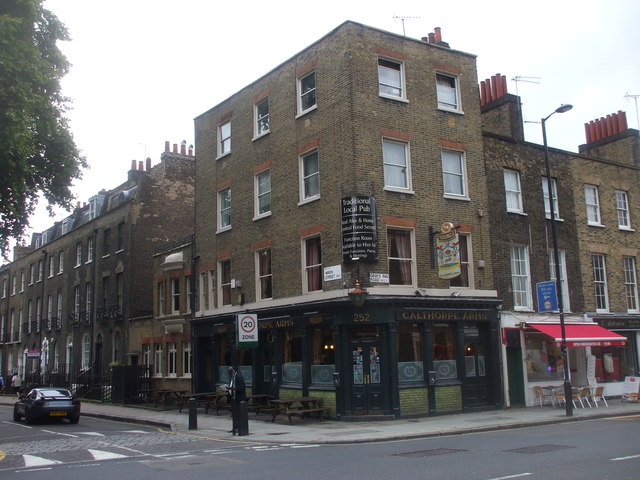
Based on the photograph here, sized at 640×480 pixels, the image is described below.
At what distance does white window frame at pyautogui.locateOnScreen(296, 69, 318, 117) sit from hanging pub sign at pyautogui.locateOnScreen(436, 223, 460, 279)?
6317 mm

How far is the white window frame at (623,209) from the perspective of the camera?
28.4 metres

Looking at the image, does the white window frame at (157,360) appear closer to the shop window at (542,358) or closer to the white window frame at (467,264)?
the white window frame at (467,264)

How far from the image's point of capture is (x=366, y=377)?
65.3 feet

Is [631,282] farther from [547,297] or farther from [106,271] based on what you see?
[106,271]

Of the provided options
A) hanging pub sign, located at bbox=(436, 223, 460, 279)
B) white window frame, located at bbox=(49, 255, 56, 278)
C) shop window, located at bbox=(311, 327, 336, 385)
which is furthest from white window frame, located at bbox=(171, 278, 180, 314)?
white window frame, located at bbox=(49, 255, 56, 278)

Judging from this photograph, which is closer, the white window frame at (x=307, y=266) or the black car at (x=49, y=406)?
the white window frame at (x=307, y=266)

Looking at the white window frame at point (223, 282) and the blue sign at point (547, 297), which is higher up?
the white window frame at point (223, 282)

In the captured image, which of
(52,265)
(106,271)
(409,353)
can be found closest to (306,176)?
(409,353)

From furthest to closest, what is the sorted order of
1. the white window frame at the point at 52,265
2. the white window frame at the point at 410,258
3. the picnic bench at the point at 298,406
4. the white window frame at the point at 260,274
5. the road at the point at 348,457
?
the white window frame at the point at 52,265, the white window frame at the point at 260,274, the white window frame at the point at 410,258, the picnic bench at the point at 298,406, the road at the point at 348,457

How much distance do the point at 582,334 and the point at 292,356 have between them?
1085 cm

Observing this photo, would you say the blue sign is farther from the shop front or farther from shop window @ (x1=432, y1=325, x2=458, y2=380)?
shop window @ (x1=432, y1=325, x2=458, y2=380)

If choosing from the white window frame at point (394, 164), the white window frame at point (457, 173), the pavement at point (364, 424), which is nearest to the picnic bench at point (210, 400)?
the pavement at point (364, 424)

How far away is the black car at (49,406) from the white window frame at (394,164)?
1382cm

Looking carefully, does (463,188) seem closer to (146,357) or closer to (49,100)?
(49,100)
